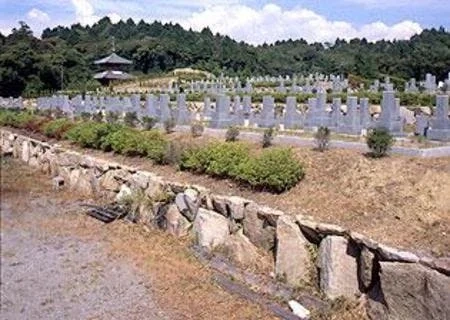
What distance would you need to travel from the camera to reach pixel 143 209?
11.0 metres

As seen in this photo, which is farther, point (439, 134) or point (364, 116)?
point (364, 116)

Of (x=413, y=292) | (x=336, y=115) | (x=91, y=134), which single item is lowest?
(x=413, y=292)

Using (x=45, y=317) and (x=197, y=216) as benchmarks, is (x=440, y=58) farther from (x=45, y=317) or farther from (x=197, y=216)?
(x=45, y=317)

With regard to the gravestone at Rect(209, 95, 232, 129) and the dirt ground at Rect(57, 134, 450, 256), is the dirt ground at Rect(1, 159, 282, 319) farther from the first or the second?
the gravestone at Rect(209, 95, 232, 129)

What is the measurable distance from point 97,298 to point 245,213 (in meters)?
3.98

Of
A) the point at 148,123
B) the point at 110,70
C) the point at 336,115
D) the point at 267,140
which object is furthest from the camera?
the point at 110,70

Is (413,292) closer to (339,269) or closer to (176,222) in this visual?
(339,269)

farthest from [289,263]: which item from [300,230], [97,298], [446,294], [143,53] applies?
[143,53]

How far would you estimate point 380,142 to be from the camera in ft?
32.8

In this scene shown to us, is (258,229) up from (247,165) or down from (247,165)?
down

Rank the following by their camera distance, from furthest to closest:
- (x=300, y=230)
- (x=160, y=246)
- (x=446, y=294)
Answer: (x=160, y=246) → (x=300, y=230) → (x=446, y=294)

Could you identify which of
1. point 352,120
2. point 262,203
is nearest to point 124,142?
point 352,120

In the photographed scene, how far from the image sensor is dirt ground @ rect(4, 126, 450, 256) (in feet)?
24.6

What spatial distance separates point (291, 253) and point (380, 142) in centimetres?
314
